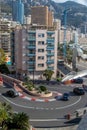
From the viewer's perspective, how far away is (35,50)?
238 feet

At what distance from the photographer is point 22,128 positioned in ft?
105

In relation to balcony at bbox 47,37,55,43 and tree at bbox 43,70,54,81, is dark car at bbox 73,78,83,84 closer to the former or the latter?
tree at bbox 43,70,54,81

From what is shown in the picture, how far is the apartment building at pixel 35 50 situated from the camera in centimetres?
7206

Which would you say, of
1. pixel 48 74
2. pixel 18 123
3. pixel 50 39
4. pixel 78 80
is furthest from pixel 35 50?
pixel 18 123

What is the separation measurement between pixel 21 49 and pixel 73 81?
13.8m

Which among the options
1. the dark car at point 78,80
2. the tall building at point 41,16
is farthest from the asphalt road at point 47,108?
the tall building at point 41,16

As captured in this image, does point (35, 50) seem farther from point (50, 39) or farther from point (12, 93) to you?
point (12, 93)

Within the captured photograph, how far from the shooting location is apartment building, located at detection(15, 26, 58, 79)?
236ft

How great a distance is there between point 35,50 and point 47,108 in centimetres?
2722

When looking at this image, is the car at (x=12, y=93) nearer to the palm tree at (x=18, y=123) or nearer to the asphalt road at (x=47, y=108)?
the asphalt road at (x=47, y=108)

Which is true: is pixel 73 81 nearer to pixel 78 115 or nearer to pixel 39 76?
pixel 39 76

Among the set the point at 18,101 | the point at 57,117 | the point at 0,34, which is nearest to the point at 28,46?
the point at 18,101

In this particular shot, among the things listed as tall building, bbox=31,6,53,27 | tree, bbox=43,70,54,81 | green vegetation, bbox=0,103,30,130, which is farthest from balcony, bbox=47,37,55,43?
tall building, bbox=31,6,53,27

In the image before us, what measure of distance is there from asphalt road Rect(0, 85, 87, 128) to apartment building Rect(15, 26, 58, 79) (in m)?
17.4
